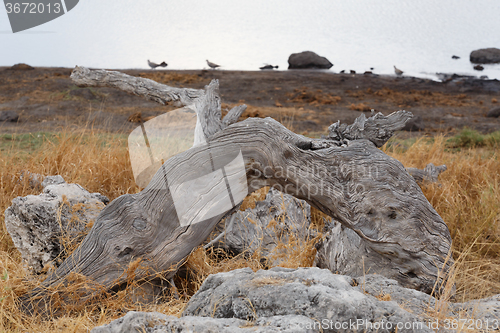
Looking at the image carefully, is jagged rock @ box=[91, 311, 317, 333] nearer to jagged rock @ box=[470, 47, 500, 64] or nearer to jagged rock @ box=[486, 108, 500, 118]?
jagged rock @ box=[486, 108, 500, 118]

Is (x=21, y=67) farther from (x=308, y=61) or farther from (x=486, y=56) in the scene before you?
(x=486, y=56)

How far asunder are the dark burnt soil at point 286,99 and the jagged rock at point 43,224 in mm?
5773

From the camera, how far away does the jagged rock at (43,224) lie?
120 inches

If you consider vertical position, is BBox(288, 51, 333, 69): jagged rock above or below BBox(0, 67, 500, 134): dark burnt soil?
above

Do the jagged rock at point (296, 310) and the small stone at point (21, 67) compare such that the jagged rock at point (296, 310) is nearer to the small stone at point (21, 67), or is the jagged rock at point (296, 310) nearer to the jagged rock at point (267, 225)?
the jagged rock at point (267, 225)

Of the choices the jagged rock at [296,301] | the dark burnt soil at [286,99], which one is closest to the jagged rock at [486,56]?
the dark burnt soil at [286,99]

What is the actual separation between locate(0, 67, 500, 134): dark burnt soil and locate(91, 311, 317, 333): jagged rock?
715cm

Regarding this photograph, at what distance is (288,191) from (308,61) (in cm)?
2006

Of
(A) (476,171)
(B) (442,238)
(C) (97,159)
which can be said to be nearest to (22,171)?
(C) (97,159)

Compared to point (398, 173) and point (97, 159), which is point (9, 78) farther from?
point (398, 173)

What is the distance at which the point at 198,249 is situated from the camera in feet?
10.6

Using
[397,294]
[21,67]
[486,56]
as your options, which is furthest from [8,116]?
[486,56]

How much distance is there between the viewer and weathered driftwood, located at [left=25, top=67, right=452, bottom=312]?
8.64ft

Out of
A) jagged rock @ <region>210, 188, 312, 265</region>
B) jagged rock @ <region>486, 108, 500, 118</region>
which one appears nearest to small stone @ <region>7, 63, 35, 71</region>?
jagged rock @ <region>210, 188, 312, 265</region>
